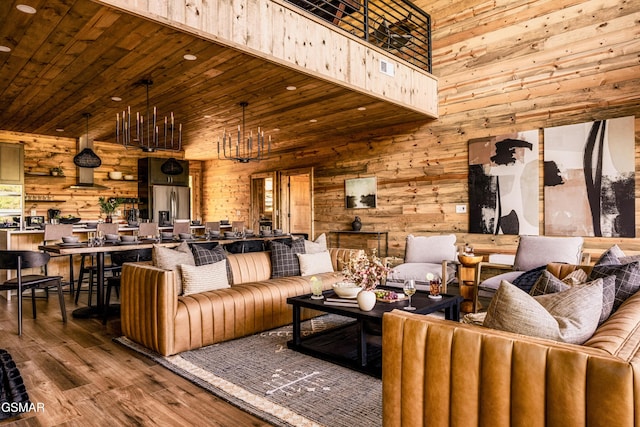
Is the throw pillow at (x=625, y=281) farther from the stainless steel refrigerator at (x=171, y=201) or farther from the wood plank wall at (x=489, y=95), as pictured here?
the stainless steel refrigerator at (x=171, y=201)

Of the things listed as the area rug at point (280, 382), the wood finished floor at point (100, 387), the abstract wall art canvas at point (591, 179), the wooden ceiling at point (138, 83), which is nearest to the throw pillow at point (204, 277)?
the area rug at point (280, 382)

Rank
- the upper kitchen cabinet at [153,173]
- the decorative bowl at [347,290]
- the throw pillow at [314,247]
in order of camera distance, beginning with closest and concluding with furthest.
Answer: the decorative bowl at [347,290] < the throw pillow at [314,247] < the upper kitchen cabinet at [153,173]

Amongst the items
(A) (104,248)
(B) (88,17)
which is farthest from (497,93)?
(A) (104,248)

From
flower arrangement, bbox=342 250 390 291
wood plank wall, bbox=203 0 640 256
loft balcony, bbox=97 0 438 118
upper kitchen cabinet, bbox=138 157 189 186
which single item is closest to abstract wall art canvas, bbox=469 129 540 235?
wood plank wall, bbox=203 0 640 256

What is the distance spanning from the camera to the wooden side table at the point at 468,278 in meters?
4.83

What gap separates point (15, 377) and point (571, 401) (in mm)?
3283

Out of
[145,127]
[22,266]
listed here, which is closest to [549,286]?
[22,266]

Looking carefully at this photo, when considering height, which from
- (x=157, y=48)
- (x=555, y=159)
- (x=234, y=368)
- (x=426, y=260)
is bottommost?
(x=234, y=368)

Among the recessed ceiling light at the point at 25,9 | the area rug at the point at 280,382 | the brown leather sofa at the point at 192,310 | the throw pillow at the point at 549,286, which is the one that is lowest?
the area rug at the point at 280,382

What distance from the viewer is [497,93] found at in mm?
5809

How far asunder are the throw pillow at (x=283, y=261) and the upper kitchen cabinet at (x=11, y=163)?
6.04 meters

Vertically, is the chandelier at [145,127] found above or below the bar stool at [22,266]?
above

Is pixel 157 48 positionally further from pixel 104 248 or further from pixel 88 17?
pixel 104 248

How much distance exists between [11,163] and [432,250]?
777 cm
